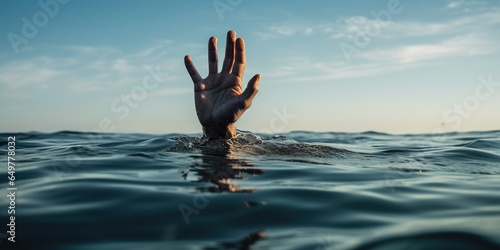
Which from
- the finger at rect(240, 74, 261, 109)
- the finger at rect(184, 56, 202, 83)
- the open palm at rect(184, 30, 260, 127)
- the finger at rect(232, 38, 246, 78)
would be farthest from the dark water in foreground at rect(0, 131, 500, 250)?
the finger at rect(232, 38, 246, 78)

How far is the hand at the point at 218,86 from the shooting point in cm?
568

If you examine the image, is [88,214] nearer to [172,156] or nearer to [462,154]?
[172,156]

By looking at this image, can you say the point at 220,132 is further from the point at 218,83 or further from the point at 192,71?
the point at 192,71

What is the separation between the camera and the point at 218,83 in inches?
231

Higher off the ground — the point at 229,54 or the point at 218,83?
the point at 229,54

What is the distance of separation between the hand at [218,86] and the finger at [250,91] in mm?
409

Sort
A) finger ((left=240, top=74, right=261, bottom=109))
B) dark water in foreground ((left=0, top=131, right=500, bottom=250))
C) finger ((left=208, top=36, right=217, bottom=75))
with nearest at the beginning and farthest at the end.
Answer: dark water in foreground ((left=0, top=131, right=500, bottom=250)) < finger ((left=240, top=74, right=261, bottom=109)) < finger ((left=208, top=36, right=217, bottom=75))

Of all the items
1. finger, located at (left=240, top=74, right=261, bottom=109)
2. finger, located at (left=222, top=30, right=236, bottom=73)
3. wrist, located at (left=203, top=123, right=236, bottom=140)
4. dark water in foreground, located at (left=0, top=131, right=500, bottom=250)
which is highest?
finger, located at (left=222, top=30, right=236, bottom=73)

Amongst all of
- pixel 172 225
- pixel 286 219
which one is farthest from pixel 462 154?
pixel 172 225

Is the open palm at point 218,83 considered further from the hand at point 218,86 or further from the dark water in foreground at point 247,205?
the dark water in foreground at point 247,205

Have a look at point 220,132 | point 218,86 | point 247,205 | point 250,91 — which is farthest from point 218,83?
point 247,205

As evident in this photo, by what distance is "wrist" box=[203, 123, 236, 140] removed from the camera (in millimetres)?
5766

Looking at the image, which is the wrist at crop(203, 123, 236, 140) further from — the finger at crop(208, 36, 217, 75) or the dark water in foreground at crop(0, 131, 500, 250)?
the dark water in foreground at crop(0, 131, 500, 250)

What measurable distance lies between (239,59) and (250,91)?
1.02 meters
